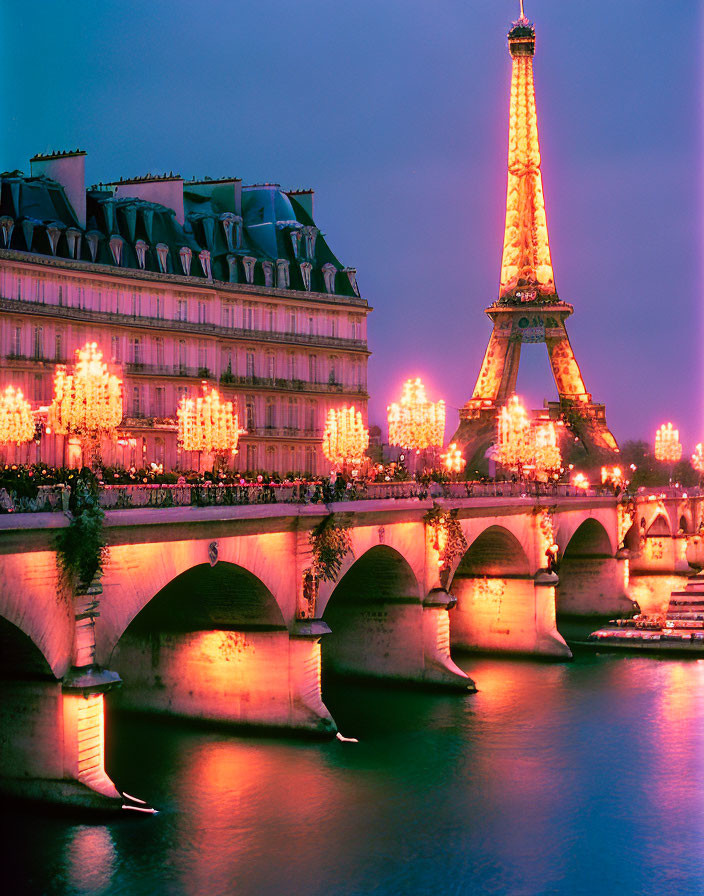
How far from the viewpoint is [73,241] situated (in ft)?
218

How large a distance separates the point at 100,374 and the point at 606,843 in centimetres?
2159

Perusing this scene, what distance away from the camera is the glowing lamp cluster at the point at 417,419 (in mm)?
60438

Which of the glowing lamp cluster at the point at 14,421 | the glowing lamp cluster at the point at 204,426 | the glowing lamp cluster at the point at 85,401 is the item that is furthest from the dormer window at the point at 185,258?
the glowing lamp cluster at the point at 85,401

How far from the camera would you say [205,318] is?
73.7 meters

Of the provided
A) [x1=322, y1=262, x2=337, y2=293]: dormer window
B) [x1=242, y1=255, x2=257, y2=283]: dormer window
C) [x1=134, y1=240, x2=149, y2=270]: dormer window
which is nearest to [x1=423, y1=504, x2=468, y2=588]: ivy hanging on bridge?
[x1=134, y1=240, x2=149, y2=270]: dormer window

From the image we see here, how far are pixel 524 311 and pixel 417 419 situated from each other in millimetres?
81352

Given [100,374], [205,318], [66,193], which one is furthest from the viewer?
[205,318]

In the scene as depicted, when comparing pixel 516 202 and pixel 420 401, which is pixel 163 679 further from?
pixel 516 202

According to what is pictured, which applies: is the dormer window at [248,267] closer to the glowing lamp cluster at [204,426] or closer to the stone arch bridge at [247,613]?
the glowing lamp cluster at [204,426]

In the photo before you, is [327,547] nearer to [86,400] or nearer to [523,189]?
[86,400]

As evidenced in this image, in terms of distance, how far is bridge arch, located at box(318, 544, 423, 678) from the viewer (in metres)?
49.1

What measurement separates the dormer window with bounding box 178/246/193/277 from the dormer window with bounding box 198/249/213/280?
2.65ft

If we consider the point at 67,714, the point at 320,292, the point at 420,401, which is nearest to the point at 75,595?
the point at 67,714

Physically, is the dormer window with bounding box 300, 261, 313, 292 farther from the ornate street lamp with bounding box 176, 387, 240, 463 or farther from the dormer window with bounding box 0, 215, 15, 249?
the ornate street lamp with bounding box 176, 387, 240, 463
